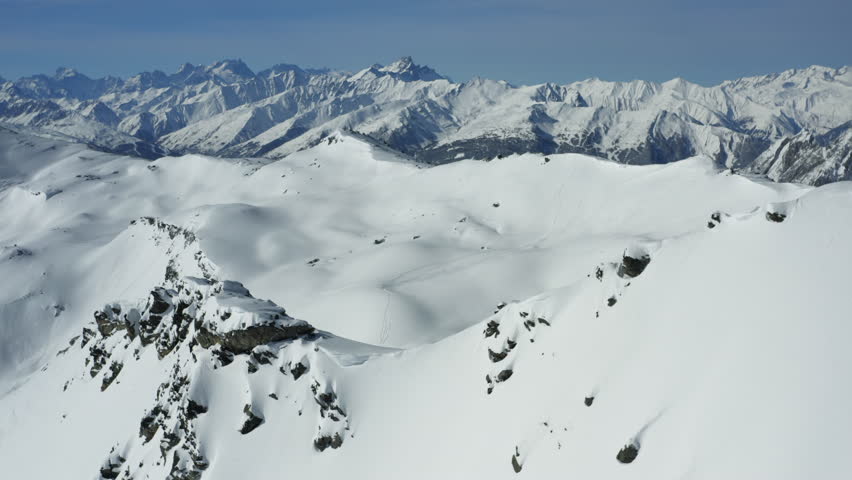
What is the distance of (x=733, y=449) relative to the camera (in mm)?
18891

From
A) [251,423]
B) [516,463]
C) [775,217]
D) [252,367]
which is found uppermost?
[775,217]

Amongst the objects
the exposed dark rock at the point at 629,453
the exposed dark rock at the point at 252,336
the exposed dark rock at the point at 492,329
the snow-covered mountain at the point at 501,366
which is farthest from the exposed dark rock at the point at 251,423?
the exposed dark rock at the point at 629,453

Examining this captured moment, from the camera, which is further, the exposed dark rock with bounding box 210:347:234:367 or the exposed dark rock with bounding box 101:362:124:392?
the exposed dark rock with bounding box 101:362:124:392

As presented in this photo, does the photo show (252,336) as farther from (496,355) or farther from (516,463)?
(516,463)

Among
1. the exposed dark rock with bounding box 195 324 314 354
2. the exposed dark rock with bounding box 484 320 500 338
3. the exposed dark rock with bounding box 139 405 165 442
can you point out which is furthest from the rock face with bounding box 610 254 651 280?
the exposed dark rock with bounding box 139 405 165 442

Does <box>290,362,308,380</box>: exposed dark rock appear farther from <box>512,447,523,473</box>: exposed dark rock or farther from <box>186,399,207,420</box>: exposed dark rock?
<box>512,447,523,473</box>: exposed dark rock

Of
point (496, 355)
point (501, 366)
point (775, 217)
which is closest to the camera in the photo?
point (775, 217)

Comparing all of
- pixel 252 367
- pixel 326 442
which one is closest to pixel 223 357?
pixel 252 367

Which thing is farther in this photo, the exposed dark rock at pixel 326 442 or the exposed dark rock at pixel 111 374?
the exposed dark rock at pixel 111 374

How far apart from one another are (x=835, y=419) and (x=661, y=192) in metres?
93.3

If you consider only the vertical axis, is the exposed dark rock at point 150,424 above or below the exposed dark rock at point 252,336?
below

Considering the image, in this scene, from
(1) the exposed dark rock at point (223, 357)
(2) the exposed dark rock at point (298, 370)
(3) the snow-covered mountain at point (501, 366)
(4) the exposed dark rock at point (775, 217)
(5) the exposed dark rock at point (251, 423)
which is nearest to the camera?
(3) the snow-covered mountain at point (501, 366)

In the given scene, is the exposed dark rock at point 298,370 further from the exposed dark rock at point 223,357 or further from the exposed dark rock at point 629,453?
the exposed dark rock at point 629,453

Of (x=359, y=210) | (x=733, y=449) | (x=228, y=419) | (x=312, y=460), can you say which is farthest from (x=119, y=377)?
(x=359, y=210)
